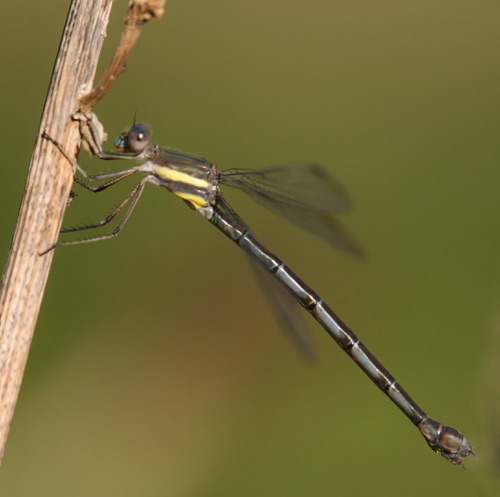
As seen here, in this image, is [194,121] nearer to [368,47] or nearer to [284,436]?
[368,47]

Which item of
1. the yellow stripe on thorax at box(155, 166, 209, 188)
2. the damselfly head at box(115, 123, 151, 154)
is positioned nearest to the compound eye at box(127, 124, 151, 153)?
the damselfly head at box(115, 123, 151, 154)

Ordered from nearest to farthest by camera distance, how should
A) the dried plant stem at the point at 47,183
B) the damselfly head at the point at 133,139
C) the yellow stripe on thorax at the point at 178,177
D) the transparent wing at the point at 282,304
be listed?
the dried plant stem at the point at 47,183 → the damselfly head at the point at 133,139 → the yellow stripe on thorax at the point at 178,177 → the transparent wing at the point at 282,304

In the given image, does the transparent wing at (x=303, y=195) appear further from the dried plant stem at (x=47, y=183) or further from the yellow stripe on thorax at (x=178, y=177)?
the dried plant stem at (x=47, y=183)

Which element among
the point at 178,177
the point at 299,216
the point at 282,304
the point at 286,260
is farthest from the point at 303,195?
the point at 286,260

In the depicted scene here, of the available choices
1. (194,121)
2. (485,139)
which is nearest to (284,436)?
(194,121)

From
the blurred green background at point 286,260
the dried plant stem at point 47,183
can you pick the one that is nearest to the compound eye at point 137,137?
the blurred green background at point 286,260

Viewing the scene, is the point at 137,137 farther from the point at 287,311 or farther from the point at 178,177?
the point at 287,311

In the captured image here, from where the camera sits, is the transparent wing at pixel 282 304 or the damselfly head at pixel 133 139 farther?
the transparent wing at pixel 282 304

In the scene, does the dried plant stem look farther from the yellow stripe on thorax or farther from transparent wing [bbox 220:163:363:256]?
transparent wing [bbox 220:163:363:256]
